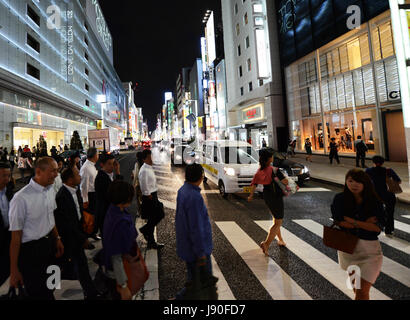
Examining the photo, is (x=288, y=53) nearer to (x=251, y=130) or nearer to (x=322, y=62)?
(x=322, y=62)

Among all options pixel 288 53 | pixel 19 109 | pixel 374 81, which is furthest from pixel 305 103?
pixel 19 109

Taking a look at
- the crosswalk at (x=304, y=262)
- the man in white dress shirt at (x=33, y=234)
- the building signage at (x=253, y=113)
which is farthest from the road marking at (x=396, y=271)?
the building signage at (x=253, y=113)

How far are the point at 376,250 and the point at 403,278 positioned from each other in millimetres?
1599

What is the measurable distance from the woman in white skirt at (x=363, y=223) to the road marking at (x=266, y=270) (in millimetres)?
819

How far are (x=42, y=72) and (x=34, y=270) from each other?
114ft

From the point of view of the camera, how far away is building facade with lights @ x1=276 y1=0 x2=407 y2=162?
15789mm

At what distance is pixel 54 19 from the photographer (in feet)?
110

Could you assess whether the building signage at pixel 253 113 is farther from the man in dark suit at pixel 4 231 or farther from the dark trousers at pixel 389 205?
the man in dark suit at pixel 4 231

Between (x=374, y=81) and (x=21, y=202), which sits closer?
(x=21, y=202)

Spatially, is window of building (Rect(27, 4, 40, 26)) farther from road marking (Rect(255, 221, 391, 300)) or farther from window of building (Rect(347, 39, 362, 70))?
road marking (Rect(255, 221, 391, 300))

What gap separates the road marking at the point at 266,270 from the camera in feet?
10.9

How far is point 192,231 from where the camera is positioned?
2611mm
